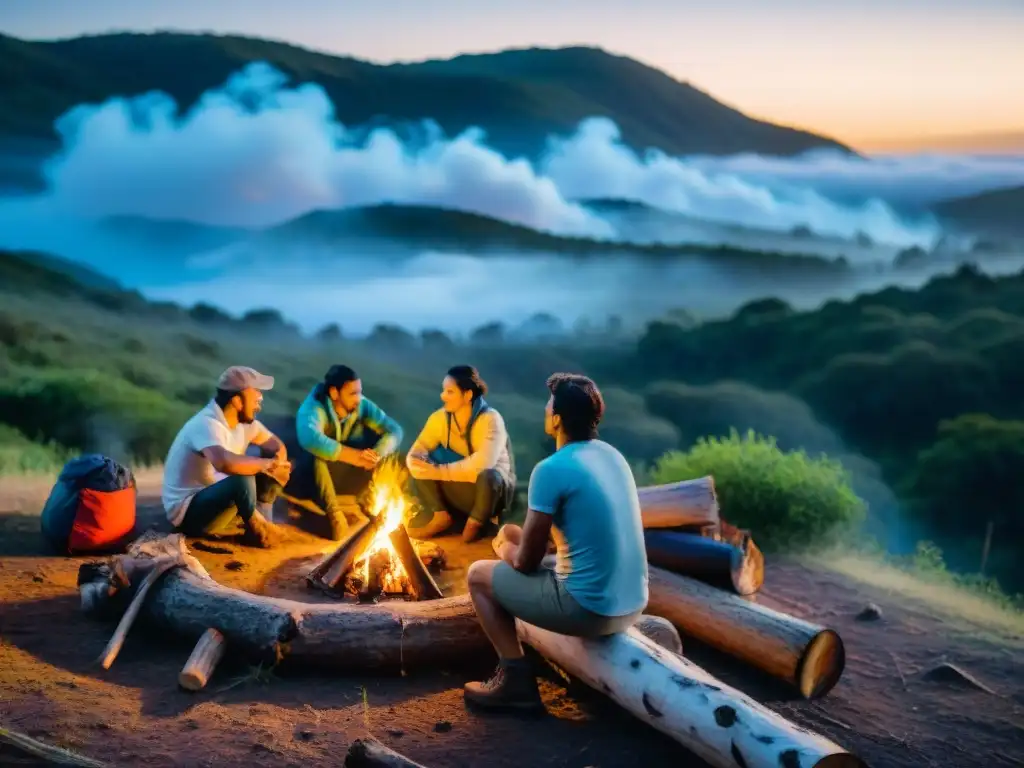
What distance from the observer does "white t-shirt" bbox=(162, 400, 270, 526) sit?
6.52 metres

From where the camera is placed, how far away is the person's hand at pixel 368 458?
740 cm

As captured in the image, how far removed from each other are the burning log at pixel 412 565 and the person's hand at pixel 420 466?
3.97 feet

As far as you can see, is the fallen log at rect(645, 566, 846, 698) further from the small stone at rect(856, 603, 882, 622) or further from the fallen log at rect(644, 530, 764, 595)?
the small stone at rect(856, 603, 882, 622)

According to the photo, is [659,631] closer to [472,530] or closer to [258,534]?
[472,530]

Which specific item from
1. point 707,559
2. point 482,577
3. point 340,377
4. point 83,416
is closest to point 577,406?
point 482,577

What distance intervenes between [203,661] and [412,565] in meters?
1.50

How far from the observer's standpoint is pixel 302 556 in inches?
266

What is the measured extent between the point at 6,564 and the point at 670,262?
32.5ft

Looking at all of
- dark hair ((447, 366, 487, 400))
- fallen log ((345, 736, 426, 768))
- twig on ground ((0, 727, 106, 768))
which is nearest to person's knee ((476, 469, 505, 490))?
dark hair ((447, 366, 487, 400))

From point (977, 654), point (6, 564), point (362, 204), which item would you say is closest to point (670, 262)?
point (362, 204)

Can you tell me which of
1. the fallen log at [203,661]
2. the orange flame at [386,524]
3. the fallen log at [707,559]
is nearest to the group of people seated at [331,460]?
the orange flame at [386,524]

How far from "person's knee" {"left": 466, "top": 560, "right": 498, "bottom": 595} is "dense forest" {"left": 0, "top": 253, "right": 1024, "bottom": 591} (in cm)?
633

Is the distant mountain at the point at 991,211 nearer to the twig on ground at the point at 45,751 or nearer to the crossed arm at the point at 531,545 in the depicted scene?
the crossed arm at the point at 531,545

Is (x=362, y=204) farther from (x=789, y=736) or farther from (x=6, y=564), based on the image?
(x=789, y=736)
